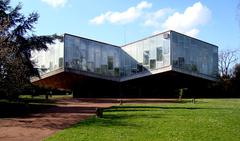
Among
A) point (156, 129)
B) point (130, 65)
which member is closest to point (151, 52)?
point (130, 65)

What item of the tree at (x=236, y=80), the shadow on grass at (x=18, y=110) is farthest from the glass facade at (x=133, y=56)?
the shadow on grass at (x=18, y=110)

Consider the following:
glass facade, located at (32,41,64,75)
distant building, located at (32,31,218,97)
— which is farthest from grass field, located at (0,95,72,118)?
distant building, located at (32,31,218,97)

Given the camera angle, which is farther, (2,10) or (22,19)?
(22,19)

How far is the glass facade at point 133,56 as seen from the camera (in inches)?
2354

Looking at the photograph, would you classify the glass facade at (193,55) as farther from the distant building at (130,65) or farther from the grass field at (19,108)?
the grass field at (19,108)

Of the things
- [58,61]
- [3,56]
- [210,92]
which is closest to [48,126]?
[3,56]

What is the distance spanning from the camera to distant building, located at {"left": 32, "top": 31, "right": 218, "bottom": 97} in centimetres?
5988

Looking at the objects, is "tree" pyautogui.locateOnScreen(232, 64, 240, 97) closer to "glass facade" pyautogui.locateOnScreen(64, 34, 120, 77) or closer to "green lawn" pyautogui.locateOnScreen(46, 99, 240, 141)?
"glass facade" pyautogui.locateOnScreen(64, 34, 120, 77)

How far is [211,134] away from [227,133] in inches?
26.2

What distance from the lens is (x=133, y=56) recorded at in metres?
65.8

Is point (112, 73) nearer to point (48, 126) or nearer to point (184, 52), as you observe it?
point (184, 52)

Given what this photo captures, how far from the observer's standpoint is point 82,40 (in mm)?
61094

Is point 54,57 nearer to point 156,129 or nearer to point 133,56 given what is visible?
point 133,56

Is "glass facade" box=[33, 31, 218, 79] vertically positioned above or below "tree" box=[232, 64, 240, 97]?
above
